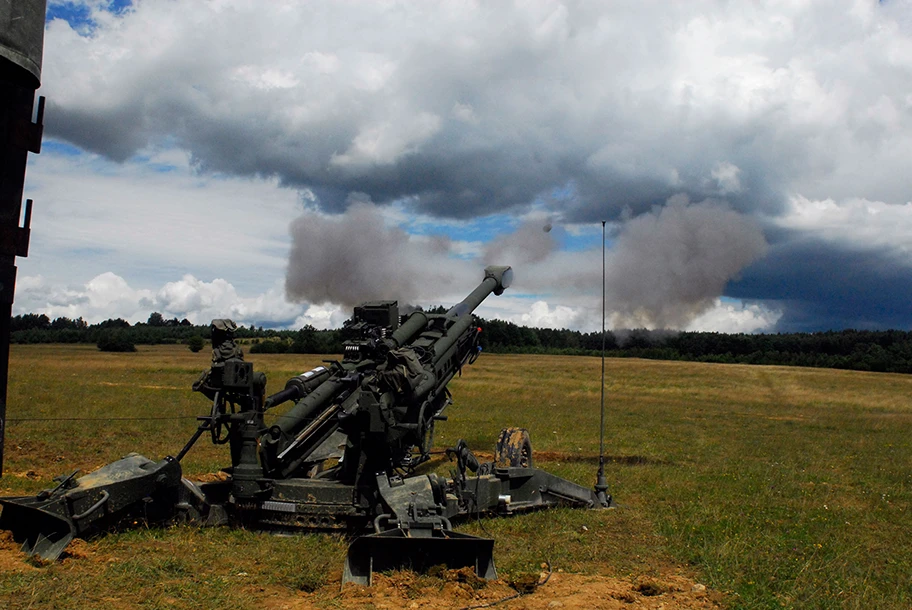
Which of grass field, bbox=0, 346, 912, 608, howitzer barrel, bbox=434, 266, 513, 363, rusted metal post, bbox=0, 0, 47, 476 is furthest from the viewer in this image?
howitzer barrel, bbox=434, 266, 513, 363

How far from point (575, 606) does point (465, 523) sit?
138 inches

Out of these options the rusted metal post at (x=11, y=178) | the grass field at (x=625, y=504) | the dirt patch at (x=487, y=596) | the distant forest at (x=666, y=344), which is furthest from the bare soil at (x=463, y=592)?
the distant forest at (x=666, y=344)

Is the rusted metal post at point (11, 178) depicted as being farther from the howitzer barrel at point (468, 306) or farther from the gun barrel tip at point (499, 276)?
the gun barrel tip at point (499, 276)

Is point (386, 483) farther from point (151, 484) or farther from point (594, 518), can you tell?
point (594, 518)

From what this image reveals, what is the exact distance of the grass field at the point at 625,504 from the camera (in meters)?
7.31

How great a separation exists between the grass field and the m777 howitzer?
12.0 inches

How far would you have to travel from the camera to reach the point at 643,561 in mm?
8586

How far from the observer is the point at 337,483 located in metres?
9.06

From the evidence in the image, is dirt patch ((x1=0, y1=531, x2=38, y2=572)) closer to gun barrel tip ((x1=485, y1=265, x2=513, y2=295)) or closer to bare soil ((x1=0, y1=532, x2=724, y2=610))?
bare soil ((x1=0, y1=532, x2=724, y2=610))

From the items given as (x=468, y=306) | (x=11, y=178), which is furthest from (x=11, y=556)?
(x=468, y=306)

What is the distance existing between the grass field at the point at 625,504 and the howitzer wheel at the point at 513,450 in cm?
131

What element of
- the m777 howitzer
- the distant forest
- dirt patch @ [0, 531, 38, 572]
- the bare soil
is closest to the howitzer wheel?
the m777 howitzer

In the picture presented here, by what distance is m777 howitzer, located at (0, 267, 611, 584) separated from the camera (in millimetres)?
7578

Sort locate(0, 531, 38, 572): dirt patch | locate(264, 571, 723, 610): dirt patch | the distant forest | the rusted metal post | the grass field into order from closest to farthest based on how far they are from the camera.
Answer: the rusted metal post
locate(264, 571, 723, 610): dirt patch
locate(0, 531, 38, 572): dirt patch
the grass field
the distant forest
